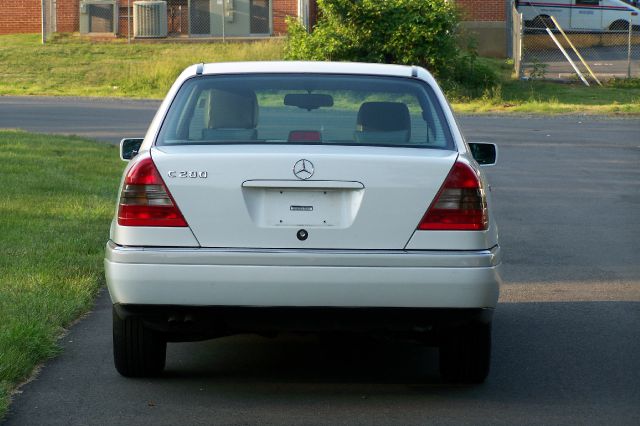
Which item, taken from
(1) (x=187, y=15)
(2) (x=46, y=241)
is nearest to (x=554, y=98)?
(1) (x=187, y=15)

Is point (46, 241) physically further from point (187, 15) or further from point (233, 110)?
point (187, 15)

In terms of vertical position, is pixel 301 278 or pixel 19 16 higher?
pixel 19 16

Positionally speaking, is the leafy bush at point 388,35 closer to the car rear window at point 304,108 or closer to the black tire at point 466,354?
the car rear window at point 304,108

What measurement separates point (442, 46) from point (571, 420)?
26.1 m

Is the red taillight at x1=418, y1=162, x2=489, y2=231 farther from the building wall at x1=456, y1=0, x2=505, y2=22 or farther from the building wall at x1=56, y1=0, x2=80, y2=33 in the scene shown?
the building wall at x1=456, y1=0, x2=505, y2=22

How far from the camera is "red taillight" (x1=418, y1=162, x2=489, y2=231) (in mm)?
5645

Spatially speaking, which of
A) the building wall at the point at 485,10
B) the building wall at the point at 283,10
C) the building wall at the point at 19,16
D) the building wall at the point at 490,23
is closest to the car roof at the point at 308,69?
the building wall at the point at 283,10

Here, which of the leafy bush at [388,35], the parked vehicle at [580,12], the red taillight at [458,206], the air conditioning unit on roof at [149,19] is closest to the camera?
the red taillight at [458,206]

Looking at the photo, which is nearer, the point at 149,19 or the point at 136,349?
the point at 136,349

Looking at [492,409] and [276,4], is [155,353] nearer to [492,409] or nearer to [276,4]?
[492,409]

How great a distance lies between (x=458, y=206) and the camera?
5676 mm

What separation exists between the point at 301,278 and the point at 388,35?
1027 inches

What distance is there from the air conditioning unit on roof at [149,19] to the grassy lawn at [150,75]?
0.45 meters

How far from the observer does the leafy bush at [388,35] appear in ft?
102
